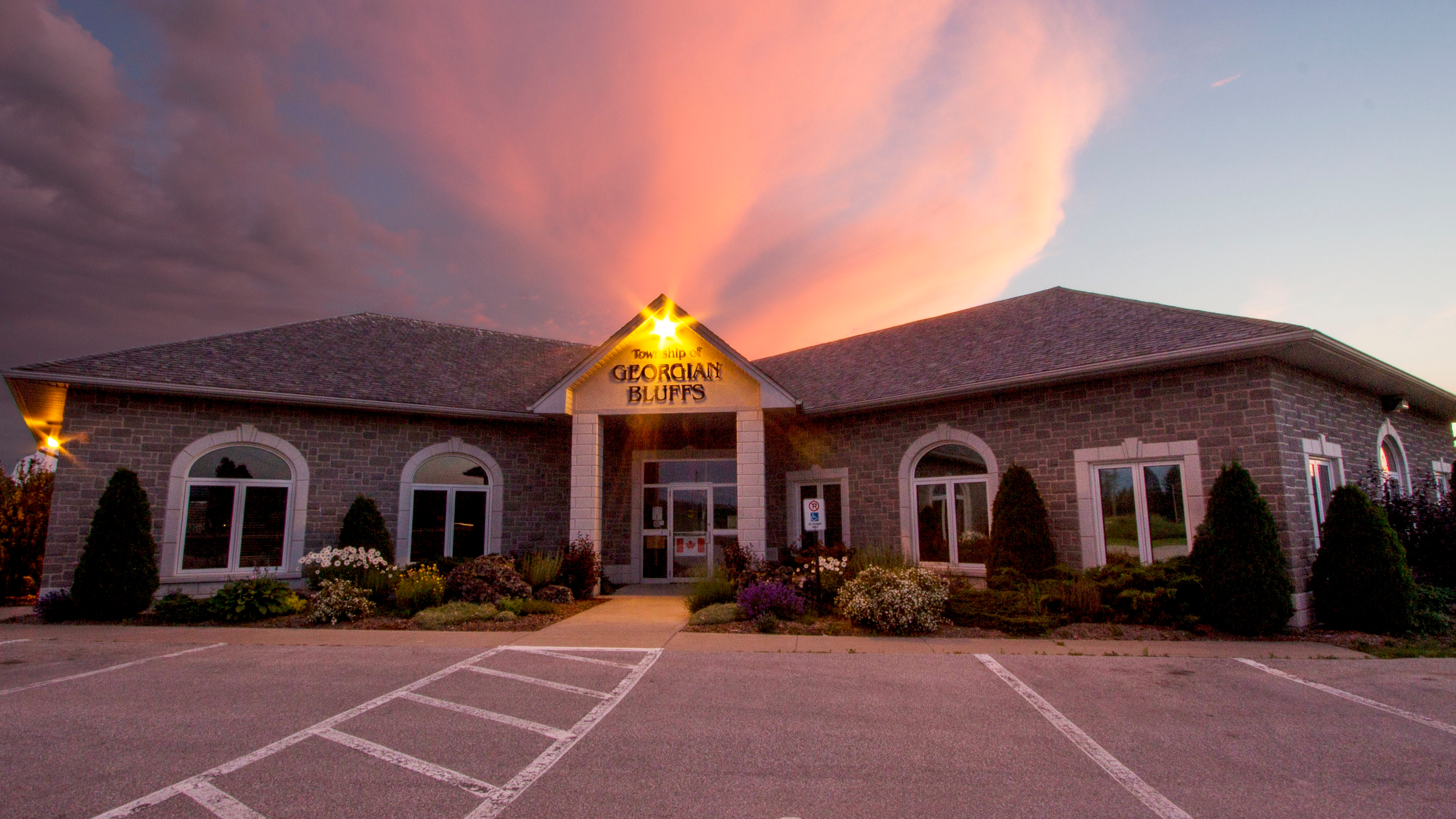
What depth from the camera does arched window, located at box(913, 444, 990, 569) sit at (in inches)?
496

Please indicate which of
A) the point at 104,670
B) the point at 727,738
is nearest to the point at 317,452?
the point at 104,670

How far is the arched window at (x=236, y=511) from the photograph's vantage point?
494 inches

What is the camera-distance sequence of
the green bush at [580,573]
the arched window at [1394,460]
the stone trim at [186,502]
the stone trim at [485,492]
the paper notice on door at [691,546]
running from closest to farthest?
the stone trim at [186,502]
the green bush at [580,573]
the arched window at [1394,460]
the stone trim at [485,492]
the paper notice on door at [691,546]

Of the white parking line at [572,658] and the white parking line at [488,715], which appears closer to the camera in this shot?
the white parking line at [488,715]

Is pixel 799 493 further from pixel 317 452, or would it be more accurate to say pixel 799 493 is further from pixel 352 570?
pixel 317 452

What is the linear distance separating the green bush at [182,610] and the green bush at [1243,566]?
47.0 feet

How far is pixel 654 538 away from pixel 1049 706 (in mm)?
10933

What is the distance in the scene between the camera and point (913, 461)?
13.6m

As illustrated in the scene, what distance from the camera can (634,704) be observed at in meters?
6.23

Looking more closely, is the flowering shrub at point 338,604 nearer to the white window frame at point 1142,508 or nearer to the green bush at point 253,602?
the green bush at point 253,602

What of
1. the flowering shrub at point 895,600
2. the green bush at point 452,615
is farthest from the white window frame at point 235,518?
the flowering shrub at point 895,600

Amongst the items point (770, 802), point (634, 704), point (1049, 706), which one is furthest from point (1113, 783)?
point (634, 704)

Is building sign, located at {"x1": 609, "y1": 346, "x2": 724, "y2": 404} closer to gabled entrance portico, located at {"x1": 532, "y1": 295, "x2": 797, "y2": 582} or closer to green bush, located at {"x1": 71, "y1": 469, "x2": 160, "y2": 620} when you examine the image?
gabled entrance portico, located at {"x1": 532, "y1": 295, "x2": 797, "y2": 582}

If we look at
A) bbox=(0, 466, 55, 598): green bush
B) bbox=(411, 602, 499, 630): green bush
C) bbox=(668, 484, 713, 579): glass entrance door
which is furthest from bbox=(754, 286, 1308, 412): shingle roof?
bbox=(0, 466, 55, 598): green bush
